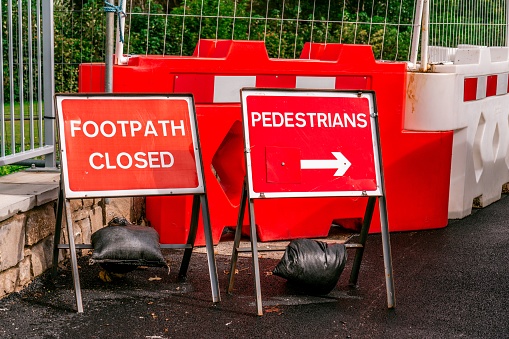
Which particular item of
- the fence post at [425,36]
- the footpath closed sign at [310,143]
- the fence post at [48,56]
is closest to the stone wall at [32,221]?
the fence post at [48,56]

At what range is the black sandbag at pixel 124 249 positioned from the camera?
5.39 meters

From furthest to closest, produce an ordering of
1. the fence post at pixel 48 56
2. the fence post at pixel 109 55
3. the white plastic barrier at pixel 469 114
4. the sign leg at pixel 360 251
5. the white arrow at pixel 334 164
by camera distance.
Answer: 1. the white plastic barrier at pixel 469 114
2. the fence post at pixel 48 56
3. the fence post at pixel 109 55
4. the sign leg at pixel 360 251
5. the white arrow at pixel 334 164

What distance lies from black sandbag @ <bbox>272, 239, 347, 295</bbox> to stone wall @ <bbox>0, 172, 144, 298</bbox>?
4.51 ft

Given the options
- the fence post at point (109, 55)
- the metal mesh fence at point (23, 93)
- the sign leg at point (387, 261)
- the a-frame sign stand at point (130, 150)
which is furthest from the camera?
the fence post at point (109, 55)

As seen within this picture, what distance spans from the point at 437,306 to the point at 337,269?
587 mm

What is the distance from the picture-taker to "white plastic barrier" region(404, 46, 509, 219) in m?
7.24

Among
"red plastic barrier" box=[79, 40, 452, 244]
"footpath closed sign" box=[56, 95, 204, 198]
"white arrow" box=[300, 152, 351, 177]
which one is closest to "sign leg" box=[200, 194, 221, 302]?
"footpath closed sign" box=[56, 95, 204, 198]

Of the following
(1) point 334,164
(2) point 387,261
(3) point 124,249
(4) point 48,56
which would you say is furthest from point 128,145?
(2) point 387,261

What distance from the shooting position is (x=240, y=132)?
677cm

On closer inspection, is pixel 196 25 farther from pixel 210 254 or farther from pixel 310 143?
pixel 210 254

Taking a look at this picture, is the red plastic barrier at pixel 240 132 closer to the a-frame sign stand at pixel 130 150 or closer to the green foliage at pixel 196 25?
the green foliage at pixel 196 25

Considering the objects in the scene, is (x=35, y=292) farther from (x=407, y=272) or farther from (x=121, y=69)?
(x=407, y=272)

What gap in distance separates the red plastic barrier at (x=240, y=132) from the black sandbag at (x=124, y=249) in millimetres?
1040

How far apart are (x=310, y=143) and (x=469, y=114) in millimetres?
2505
